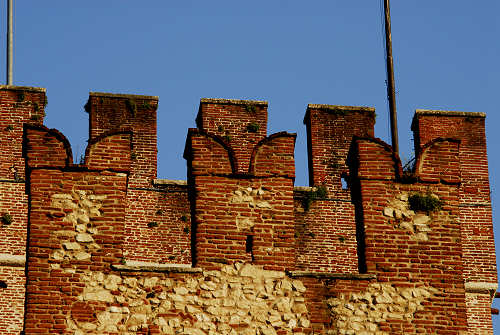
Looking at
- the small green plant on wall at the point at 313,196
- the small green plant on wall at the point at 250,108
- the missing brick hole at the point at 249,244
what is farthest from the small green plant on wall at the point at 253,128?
the missing brick hole at the point at 249,244

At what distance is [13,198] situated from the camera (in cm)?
2236

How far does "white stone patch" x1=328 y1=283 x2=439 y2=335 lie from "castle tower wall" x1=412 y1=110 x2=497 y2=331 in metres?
7.17

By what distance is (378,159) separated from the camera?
16.6 metres

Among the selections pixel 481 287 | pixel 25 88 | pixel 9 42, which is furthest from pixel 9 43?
pixel 481 287

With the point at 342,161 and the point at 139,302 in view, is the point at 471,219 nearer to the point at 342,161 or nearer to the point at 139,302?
the point at 342,161

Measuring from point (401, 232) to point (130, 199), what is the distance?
24.6 ft

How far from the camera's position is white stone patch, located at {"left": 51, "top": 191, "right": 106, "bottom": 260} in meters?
15.5

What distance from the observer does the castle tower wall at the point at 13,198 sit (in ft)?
70.7

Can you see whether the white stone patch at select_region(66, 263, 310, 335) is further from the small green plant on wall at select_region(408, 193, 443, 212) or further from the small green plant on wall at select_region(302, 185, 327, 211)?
the small green plant on wall at select_region(302, 185, 327, 211)

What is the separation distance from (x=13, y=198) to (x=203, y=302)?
7.86m

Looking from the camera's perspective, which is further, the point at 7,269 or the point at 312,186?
the point at 312,186

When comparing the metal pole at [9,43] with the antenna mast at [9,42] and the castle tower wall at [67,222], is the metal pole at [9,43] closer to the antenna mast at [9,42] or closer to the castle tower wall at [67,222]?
the antenna mast at [9,42]

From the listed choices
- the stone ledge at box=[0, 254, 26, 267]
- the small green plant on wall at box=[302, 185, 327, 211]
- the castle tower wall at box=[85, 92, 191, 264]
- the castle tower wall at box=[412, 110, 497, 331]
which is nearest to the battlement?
the stone ledge at box=[0, 254, 26, 267]

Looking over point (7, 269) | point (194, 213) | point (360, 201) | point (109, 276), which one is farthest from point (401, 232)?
point (7, 269)
